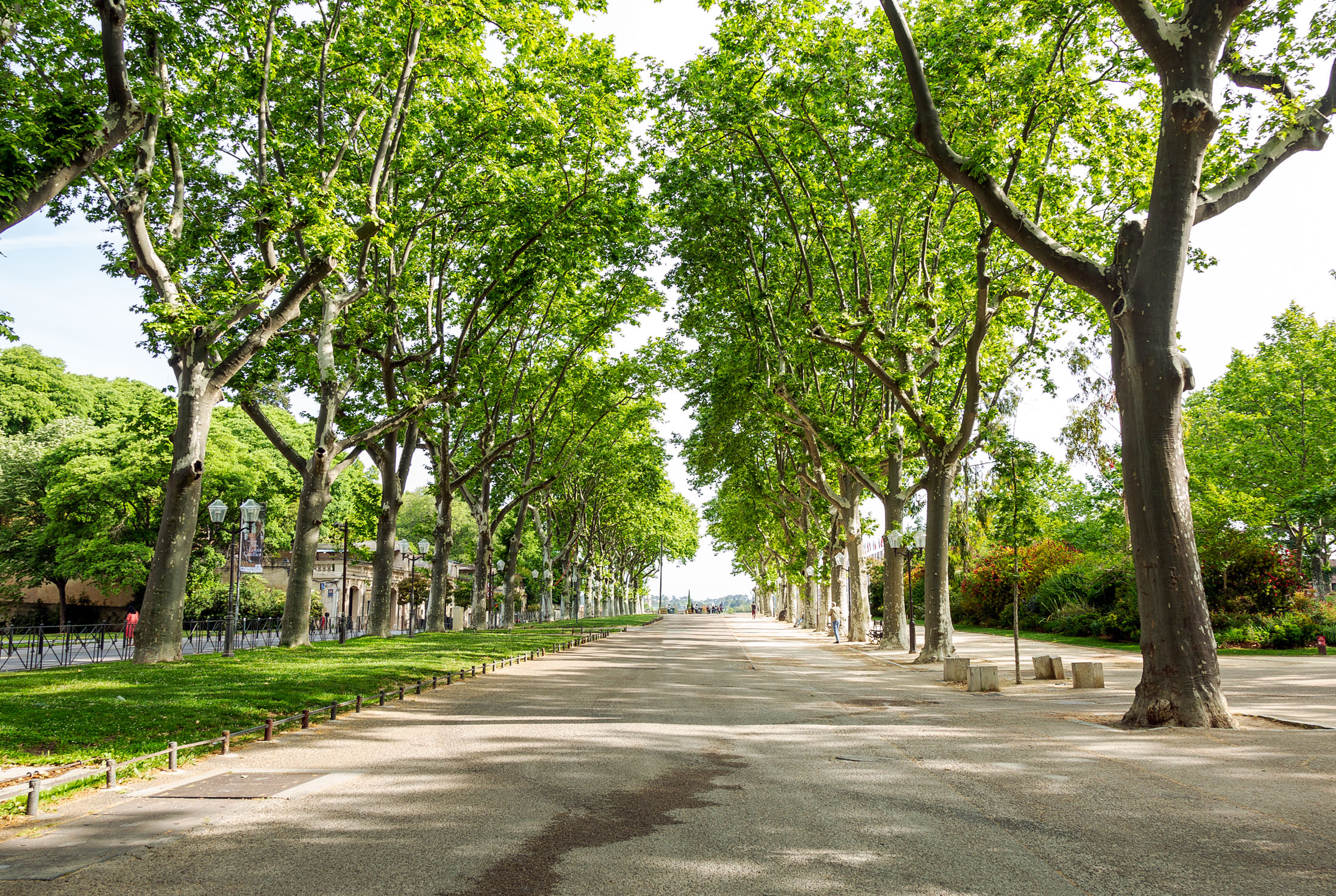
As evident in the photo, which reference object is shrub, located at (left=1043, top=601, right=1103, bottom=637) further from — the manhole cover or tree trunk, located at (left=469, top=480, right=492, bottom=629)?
the manhole cover

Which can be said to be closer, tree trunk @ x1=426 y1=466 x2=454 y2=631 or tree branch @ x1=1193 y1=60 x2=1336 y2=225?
tree branch @ x1=1193 y1=60 x2=1336 y2=225

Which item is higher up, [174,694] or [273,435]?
[273,435]

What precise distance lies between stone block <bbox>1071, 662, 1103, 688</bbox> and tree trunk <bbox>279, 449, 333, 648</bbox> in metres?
17.7

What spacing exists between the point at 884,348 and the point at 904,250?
6784 millimetres

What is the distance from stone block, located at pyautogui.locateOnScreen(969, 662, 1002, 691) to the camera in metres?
16.7

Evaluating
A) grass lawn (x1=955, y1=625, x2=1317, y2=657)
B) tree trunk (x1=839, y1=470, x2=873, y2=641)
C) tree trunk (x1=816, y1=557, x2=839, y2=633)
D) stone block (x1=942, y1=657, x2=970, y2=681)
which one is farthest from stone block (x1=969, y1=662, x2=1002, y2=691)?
tree trunk (x1=816, y1=557, x2=839, y2=633)

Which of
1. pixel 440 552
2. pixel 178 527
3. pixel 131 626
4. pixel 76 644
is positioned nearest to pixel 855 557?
pixel 440 552

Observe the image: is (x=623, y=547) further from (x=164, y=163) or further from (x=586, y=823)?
(x=586, y=823)

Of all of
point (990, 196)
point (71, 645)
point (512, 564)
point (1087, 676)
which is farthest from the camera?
point (512, 564)

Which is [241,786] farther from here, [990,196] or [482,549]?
[482,549]

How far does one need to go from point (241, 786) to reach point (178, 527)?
33.6 ft

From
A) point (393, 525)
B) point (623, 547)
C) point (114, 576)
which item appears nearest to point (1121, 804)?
point (393, 525)

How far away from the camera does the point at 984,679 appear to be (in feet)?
54.8

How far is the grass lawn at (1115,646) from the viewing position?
23625 millimetres
